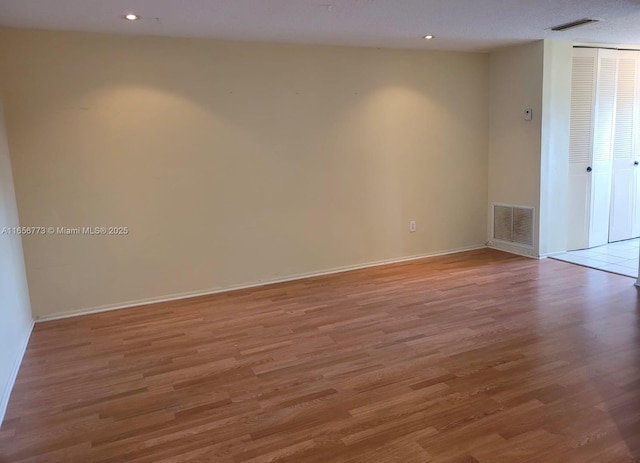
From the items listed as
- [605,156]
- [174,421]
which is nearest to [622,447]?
[174,421]

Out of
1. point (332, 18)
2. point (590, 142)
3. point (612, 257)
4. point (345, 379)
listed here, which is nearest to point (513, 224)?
point (612, 257)

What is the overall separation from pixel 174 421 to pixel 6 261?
64.5 inches

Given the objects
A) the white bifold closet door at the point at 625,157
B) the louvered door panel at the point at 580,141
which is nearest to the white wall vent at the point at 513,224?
the louvered door panel at the point at 580,141

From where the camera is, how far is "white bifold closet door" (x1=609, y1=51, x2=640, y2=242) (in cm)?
549

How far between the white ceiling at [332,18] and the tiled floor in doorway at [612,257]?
7.52 feet

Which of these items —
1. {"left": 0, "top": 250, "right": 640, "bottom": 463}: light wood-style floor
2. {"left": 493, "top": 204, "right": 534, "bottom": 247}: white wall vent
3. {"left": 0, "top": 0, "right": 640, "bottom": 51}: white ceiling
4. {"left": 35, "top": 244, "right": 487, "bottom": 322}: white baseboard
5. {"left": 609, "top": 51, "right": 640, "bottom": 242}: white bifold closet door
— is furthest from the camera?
{"left": 609, "top": 51, "right": 640, "bottom": 242}: white bifold closet door

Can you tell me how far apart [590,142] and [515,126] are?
87 centimetres

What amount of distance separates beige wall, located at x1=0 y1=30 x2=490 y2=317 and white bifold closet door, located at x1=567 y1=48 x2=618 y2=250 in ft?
3.24

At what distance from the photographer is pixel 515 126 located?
17.6 feet

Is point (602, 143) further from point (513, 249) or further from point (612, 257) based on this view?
point (513, 249)

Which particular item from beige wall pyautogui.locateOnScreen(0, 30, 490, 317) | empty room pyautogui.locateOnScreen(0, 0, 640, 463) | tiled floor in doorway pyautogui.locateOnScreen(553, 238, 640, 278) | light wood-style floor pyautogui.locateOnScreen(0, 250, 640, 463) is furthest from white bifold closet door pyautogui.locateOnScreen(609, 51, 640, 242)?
light wood-style floor pyautogui.locateOnScreen(0, 250, 640, 463)

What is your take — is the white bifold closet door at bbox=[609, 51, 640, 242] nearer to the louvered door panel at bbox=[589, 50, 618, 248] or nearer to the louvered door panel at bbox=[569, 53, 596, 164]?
→ the louvered door panel at bbox=[589, 50, 618, 248]

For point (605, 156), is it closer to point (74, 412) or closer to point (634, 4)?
point (634, 4)

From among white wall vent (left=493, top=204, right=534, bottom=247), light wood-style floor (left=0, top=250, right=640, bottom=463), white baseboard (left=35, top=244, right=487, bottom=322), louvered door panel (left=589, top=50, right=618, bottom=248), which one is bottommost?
light wood-style floor (left=0, top=250, right=640, bottom=463)
